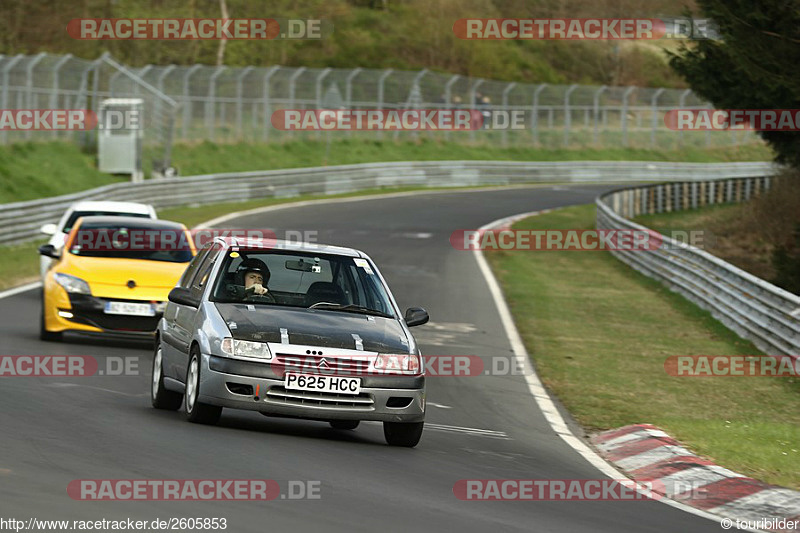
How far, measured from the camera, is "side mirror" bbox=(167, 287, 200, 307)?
10.6 meters

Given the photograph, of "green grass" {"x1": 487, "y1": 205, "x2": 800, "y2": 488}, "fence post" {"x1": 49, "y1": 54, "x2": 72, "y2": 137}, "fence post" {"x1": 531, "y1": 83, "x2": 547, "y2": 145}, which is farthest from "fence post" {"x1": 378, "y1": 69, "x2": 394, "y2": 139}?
"green grass" {"x1": 487, "y1": 205, "x2": 800, "y2": 488}

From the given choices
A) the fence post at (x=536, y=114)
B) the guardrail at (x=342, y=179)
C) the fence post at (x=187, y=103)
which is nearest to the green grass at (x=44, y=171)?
the guardrail at (x=342, y=179)

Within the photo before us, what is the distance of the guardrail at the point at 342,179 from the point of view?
29.5m

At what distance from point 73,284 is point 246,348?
20.2ft

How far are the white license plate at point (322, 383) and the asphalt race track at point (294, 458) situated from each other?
39cm

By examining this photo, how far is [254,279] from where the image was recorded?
1077cm

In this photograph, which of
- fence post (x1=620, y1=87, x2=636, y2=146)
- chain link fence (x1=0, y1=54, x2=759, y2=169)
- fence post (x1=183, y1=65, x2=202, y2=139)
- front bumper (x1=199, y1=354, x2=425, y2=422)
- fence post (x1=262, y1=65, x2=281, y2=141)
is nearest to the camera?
front bumper (x1=199, y1=354, x2=425, y2=422)

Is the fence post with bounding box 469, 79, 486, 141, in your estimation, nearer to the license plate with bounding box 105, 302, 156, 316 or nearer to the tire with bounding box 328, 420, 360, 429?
the license plate with bounding box 105, 302, 156, 316

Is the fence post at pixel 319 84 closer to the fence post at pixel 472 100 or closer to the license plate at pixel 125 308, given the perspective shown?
the fence post at pixel 472 100

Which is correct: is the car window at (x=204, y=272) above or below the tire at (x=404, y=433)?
above

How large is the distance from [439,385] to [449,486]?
6.06 metres

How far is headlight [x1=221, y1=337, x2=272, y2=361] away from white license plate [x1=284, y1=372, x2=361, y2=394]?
0.24 meters

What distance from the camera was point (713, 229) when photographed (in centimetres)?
3956

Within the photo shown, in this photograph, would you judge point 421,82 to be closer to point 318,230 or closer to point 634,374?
point 318,230
